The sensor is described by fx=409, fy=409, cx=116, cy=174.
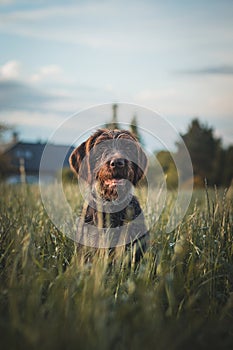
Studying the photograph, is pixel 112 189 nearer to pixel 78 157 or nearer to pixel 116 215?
pixel 116 215

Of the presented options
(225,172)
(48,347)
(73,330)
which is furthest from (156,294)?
(225,172)

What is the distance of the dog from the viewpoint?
396cm

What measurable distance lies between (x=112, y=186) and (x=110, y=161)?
273 mm

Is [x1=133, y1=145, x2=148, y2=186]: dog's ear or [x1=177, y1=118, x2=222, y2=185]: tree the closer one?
[x1=133, y1=145, x2=148, y2=186]: dog's ear

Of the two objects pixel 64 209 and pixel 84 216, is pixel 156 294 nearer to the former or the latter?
pixel 84 216

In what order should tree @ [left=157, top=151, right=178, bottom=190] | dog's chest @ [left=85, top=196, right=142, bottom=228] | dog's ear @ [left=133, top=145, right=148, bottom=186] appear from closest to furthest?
dog's chest @ [left=85, top=196, right=142, bottom=228], dog's ear @ [left=133, top=145, right=148, bottom=186], tree @ [left=157, top=151, right=178, bottom=190]

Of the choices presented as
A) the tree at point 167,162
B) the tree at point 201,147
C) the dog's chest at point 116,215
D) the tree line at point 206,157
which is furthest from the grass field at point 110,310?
the tree at point 201,147

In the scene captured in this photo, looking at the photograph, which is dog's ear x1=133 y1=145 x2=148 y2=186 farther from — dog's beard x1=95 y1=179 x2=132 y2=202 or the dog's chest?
the dog's chest

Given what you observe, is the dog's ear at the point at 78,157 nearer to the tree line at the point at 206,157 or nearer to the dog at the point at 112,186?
the dog at the point at 112,186

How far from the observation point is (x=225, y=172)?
27.7 metres

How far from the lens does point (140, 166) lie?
475cm

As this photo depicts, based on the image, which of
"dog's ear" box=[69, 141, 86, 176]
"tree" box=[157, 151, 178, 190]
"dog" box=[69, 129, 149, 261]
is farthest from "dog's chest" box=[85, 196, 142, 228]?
"tree" box=[157, 151, 178, 190]

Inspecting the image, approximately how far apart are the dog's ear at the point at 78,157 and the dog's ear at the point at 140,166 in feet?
2.09

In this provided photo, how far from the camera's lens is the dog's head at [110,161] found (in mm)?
4375
